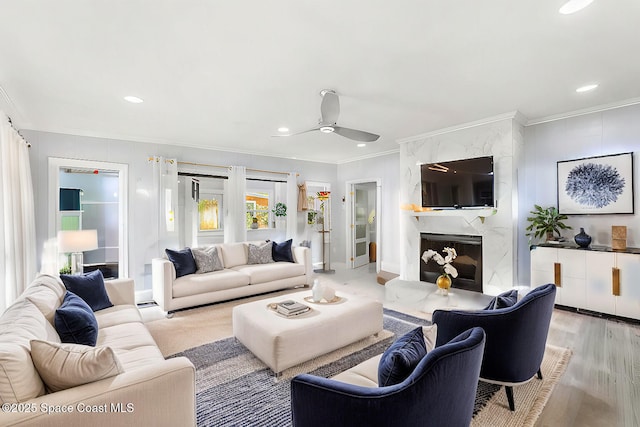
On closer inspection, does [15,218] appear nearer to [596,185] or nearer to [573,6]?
[573,6]

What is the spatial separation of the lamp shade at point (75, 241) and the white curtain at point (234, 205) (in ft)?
7.28

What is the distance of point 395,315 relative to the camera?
3.82m

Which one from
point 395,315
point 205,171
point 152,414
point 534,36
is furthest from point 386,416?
point 205,171

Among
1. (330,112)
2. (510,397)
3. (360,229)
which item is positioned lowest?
(510,397)

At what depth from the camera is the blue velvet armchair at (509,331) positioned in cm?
186

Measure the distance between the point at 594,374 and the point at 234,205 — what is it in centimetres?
531

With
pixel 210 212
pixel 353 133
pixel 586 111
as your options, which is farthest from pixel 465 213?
pixel 210 212

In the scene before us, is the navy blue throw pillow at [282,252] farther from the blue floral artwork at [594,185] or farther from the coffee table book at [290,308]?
the blue floral artwork at [594,185]

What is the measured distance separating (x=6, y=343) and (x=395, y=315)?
3490 millimetres

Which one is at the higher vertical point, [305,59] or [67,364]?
[305,59]

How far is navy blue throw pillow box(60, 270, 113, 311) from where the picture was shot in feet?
8.96

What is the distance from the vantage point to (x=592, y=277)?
3.60 meters

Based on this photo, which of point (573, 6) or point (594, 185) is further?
point (594, 185)

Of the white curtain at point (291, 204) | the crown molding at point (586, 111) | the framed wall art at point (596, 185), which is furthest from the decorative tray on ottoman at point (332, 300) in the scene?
the crown molding at point (586, 111)
